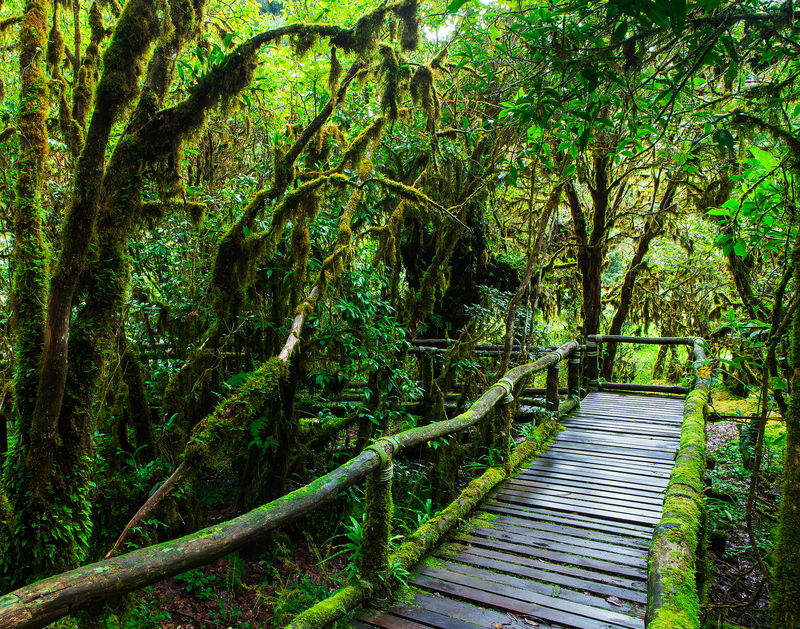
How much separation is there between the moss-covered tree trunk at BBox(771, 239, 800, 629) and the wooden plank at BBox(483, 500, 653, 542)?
1419 millimetres

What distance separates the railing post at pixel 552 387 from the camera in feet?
25.0

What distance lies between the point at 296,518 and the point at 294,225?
3.56 m

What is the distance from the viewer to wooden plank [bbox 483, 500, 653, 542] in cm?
414

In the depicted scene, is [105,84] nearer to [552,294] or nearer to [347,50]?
[347,50]

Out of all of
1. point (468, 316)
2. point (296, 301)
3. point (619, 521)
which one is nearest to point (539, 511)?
point (619, 521)

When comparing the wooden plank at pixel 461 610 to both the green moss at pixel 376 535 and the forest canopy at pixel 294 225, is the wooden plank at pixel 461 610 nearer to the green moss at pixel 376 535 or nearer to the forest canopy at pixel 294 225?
the green moss at pixel 376 535

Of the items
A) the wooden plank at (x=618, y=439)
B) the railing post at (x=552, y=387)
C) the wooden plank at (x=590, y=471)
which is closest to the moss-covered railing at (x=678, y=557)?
the wooden plank at (x=590, y=471)

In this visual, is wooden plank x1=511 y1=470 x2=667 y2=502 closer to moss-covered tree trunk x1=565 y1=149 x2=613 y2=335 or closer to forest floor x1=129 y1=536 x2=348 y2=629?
forest floor x1=129 y1=536 x2=348 y2=629

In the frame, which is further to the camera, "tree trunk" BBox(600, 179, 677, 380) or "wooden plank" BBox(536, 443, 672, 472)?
"tree trunk" BBox(600, 179, 677, 380)

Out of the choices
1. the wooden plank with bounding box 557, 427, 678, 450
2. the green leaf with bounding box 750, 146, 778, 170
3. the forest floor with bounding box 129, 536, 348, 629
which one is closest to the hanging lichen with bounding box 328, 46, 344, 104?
the green leaf with bounding box 750, 146, 778, 170

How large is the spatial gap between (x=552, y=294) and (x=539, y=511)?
10863 mm

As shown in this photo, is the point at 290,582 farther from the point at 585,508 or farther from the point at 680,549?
the point at 680,549

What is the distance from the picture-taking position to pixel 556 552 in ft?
12.5

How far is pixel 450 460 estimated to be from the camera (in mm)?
7473
